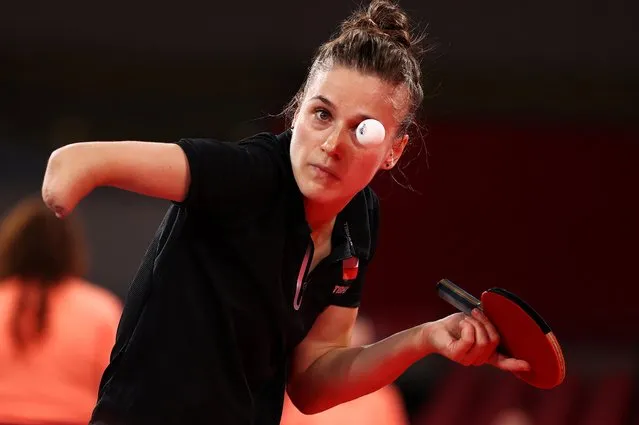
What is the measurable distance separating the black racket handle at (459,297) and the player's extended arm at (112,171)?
471 mm

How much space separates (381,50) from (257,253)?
0.36 meters

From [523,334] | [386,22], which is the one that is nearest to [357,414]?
[523,334]

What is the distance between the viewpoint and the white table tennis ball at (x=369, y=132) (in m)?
1.61

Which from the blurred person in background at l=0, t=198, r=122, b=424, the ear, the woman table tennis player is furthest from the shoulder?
the ear

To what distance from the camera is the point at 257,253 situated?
160 cm

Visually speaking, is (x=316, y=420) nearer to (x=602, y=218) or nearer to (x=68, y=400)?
(x=68, y=400)

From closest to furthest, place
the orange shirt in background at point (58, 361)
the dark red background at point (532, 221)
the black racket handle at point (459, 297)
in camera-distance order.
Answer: the black racket handle at point (459, 297), the orange shirt in background at point (58, 361), the dark red background at point (532, 221)

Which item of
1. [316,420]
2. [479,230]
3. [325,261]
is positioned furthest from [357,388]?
[479,230]

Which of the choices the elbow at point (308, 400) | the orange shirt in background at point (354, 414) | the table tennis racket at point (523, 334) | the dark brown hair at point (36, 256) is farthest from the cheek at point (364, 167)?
the orange shirt in background at point (354, 414)

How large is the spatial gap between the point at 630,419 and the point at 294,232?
3097 millimetres

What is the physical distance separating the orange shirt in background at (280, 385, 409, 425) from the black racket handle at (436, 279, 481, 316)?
4.25 ft

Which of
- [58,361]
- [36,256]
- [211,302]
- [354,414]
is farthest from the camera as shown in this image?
[354,414]

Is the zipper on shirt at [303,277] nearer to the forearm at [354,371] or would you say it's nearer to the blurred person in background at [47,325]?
the forearm at [354,371]

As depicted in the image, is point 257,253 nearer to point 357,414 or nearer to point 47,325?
point 47,325
